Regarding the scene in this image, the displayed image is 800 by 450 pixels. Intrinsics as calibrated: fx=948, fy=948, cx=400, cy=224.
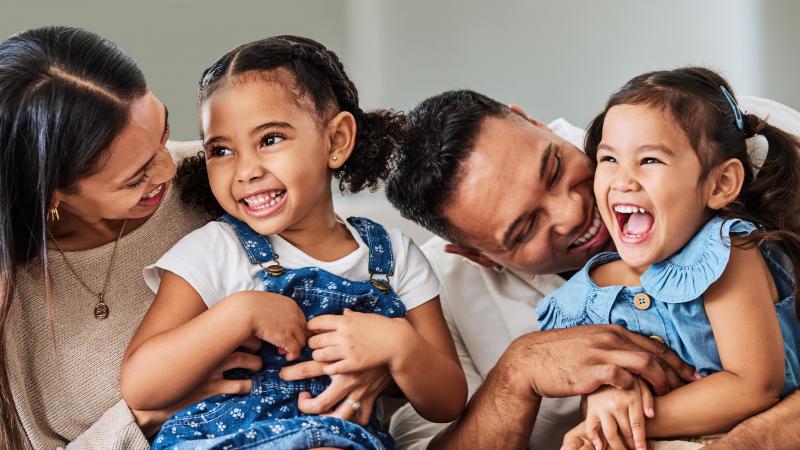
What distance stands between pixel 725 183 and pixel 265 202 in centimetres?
85

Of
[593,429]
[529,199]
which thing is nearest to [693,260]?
[593,429]

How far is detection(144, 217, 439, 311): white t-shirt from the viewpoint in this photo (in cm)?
175

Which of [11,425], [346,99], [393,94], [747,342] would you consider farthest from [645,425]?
[393,94]

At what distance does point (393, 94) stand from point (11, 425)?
9.34 ft

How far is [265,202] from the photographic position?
1.78 meters

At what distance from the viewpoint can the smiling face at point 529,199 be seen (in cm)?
206

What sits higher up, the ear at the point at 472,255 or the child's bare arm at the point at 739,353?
the child's bare arm at the point at 739,353

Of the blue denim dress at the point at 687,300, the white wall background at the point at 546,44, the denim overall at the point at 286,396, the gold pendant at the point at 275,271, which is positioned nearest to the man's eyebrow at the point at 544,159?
the blue denim dress at the point at 687,300

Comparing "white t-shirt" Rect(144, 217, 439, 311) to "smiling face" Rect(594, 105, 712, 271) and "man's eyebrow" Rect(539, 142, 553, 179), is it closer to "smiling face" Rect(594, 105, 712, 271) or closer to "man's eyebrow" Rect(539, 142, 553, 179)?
"man's eyebrow" Rect(539, 142, 553, 179)

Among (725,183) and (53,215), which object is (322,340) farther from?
(725,183)

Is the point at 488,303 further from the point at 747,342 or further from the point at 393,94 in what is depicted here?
the point at 393,94

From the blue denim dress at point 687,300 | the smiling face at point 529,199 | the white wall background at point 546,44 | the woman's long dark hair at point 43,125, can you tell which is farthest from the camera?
the white wall background at point 546,44

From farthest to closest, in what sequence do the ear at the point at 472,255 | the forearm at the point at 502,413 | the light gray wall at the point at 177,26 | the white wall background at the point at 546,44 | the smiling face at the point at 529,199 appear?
the white wall background at the point at 546,44 < the light gray wall at the point at 177,26 < the ear at the point at 472,255 < the smiling face at the point at 529,199 < the forearm at the point at 502,413

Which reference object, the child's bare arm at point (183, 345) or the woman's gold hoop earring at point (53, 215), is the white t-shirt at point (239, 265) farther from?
the woman's gold hoop earring at point (53, 215)
